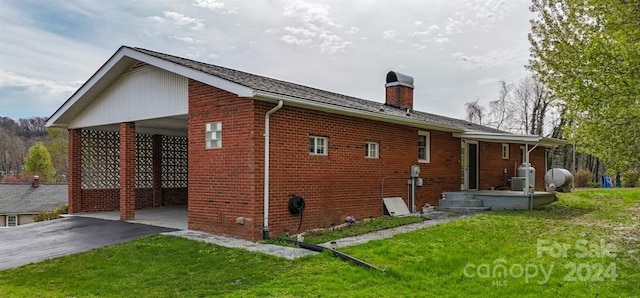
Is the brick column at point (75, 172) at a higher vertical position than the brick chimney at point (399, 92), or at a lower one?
lower

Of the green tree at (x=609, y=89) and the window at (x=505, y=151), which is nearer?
the green tree at (x=609, y=89)

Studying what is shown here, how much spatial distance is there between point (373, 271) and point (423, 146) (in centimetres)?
802

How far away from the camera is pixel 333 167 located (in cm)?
1029

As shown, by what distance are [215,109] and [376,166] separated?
4.47 m

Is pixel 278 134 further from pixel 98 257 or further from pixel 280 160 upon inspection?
pixel 98 257

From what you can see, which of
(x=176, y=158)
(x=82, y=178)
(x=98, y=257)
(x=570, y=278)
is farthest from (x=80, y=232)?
(x=570, y=278)

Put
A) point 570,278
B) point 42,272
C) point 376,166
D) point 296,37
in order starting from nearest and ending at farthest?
point 570,278 < point 42,272 < point 376,166 < point 296,37

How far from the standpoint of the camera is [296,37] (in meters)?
14.4

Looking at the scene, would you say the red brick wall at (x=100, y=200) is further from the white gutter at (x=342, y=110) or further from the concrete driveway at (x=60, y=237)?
the white gutter at (x=342, y=110)

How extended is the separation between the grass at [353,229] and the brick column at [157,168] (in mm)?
7755

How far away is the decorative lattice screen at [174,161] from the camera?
50.9 feet

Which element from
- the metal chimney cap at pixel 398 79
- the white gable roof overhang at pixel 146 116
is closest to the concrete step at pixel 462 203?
the white gable roof overhang at pixel 146 116

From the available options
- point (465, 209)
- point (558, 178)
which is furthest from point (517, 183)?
point (558, 178)

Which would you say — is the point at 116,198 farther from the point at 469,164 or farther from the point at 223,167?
the point at 469,164
